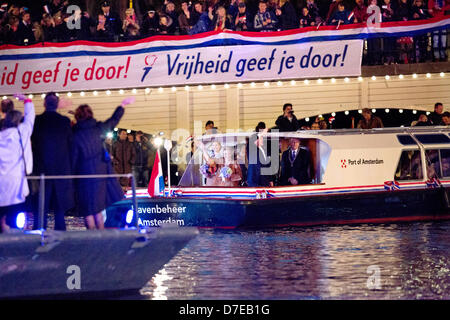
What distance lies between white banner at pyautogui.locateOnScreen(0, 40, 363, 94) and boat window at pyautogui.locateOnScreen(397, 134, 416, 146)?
452 cm

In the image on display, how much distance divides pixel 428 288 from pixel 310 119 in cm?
1531

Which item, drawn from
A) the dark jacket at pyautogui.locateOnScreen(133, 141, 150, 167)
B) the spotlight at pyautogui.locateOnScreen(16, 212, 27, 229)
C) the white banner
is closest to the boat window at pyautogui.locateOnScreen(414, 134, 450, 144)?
the white banner

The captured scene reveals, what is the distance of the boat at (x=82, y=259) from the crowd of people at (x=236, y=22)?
46.9 feet

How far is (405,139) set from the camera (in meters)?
19.5

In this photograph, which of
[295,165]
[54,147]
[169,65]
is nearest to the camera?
[54,147]

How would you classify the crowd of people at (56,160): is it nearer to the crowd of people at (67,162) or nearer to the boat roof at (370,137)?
the crowd of people at (67,162)

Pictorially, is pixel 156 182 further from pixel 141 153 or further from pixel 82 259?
pixel 82 259

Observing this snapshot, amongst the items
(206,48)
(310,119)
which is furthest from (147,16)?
(310,119)

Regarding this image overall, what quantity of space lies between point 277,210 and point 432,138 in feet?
12.3

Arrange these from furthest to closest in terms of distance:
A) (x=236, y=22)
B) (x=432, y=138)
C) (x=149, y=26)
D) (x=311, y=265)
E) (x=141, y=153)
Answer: (x=149, y=26) → (x=141, y=153) → (x=236, y=22) → (x=432, y=138) → (x=311, y=265)

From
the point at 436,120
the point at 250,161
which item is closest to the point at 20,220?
the point at 250,161

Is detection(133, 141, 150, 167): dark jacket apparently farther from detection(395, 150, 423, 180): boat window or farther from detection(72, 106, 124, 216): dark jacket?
detection(72, 106, 124, 216): dark jacket

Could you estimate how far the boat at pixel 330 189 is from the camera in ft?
60.3
